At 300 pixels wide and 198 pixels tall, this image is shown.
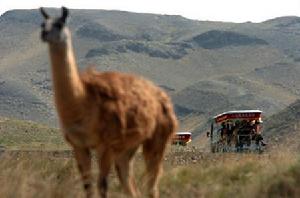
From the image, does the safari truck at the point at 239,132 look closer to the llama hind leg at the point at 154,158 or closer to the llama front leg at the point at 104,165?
the llama hind leg at the point at 154,158

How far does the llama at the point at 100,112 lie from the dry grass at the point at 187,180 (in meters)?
0.64

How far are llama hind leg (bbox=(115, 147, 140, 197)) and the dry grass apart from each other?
22cm

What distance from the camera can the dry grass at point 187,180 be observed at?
1051cm

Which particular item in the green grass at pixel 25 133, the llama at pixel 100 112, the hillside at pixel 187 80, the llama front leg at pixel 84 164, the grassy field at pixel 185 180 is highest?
the llama at pixel 100 112

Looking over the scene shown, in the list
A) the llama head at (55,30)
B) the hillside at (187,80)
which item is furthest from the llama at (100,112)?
the hillside at (187,80)

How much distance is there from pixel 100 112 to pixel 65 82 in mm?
610

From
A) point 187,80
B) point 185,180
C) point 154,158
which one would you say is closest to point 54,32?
point 154,158

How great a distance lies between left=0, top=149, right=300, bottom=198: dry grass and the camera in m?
10.5

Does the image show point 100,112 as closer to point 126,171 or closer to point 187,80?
point 126,171

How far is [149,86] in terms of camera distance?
36.4ft

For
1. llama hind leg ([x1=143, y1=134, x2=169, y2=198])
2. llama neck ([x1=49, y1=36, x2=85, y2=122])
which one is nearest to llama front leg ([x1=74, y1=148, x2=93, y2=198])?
llama neck ([x1=49, y1=36, x2=85, y2=122])

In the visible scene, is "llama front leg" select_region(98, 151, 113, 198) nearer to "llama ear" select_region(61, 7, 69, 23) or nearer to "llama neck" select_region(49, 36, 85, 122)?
"llama neck" select_region(49, 36, 85, 122)

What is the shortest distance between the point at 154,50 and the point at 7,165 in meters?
186

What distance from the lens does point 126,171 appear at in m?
10.9
